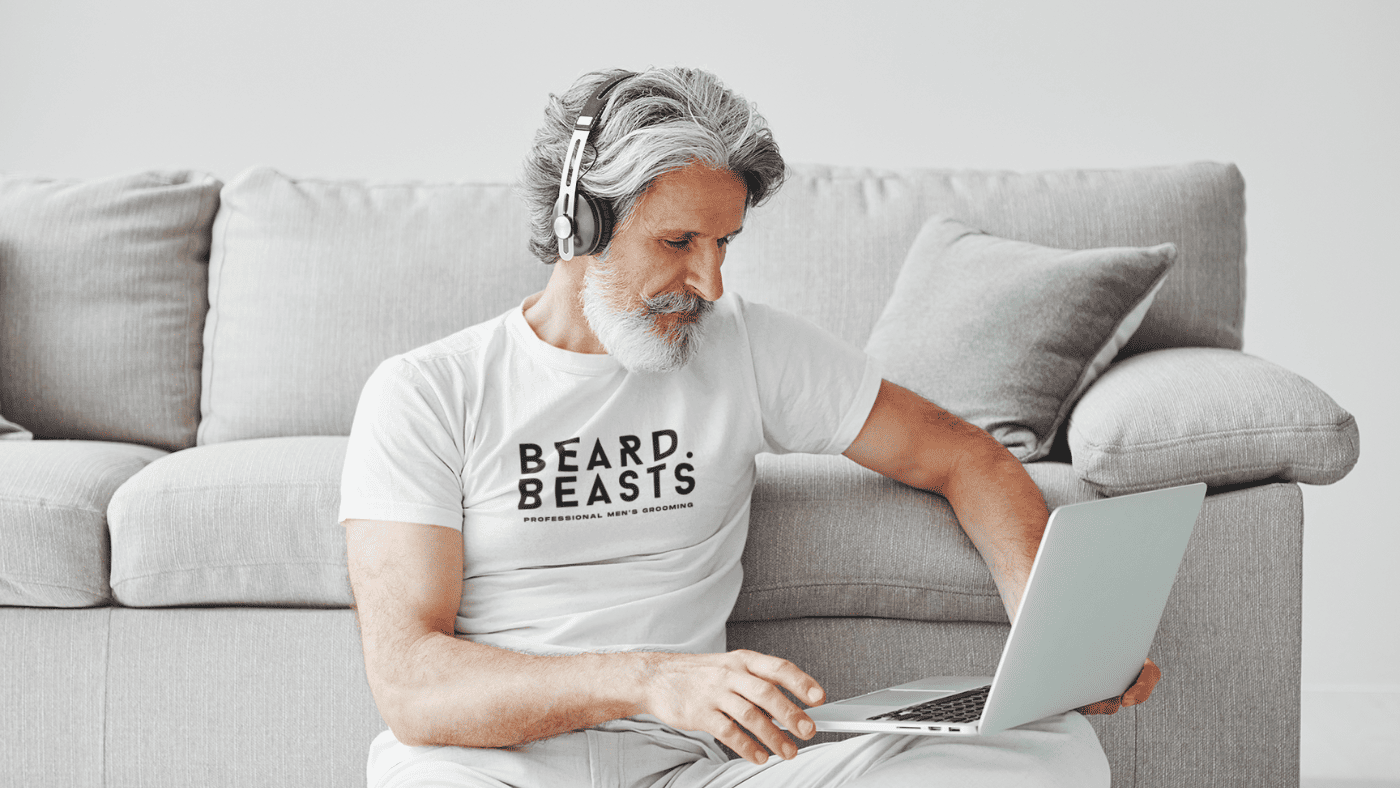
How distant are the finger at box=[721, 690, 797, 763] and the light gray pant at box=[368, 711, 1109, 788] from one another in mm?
126

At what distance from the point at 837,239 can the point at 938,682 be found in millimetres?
1055

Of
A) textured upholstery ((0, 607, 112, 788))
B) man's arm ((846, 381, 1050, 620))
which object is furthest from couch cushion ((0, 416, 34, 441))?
man's arm ((846, 381, 1050, 620))

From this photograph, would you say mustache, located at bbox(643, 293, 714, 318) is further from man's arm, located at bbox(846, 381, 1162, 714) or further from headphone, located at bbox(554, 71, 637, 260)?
man's arm, located at bbox(846, 381, 1162, 714)

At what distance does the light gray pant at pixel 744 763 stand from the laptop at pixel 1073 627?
35mm

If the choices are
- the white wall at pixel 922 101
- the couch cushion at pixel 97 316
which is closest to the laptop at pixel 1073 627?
the couch cushion at pixel 97 316

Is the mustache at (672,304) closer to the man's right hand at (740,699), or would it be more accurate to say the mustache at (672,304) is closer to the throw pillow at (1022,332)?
the man's right hand at (740,699)

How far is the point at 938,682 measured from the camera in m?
1.19

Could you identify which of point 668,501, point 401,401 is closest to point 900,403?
point 668,501

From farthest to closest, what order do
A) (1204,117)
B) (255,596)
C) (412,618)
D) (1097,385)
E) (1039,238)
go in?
(1204,117) < (1039,238) < (1097,385) < (255,596) < (412,618)

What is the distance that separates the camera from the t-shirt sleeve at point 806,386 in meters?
1.35

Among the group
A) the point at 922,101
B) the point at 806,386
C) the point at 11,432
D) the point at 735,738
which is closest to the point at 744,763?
the point at 735,738

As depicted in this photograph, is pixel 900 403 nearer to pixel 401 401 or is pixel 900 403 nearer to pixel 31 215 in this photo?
pixel 401 401

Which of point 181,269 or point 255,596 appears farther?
point 181,269

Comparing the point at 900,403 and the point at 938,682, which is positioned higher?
the point at 900,403
